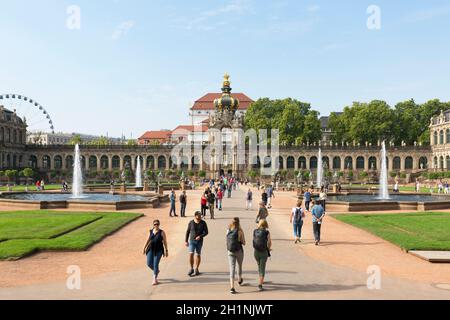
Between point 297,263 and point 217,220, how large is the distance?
11206 mm

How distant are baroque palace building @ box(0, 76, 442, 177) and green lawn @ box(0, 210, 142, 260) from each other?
65.0m

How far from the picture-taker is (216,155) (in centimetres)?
9356

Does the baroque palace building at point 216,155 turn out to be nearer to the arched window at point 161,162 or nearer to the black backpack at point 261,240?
the arched window at point 161,162

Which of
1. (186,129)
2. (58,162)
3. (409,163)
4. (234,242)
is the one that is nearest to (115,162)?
(58,162)

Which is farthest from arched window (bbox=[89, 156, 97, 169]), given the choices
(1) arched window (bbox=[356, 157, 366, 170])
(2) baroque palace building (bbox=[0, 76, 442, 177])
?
(1) arched window (bbox=[356, 157, 366, 170])

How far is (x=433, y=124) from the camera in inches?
3750

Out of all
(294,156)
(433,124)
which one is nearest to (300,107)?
(294,156)

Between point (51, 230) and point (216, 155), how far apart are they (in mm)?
73864

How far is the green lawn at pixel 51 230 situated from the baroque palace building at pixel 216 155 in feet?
213

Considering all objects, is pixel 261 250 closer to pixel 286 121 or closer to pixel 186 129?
pixel 286 121

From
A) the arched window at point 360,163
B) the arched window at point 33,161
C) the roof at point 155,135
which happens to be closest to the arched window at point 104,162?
the arched window at point 33,161

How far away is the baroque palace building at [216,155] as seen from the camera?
92875mm
